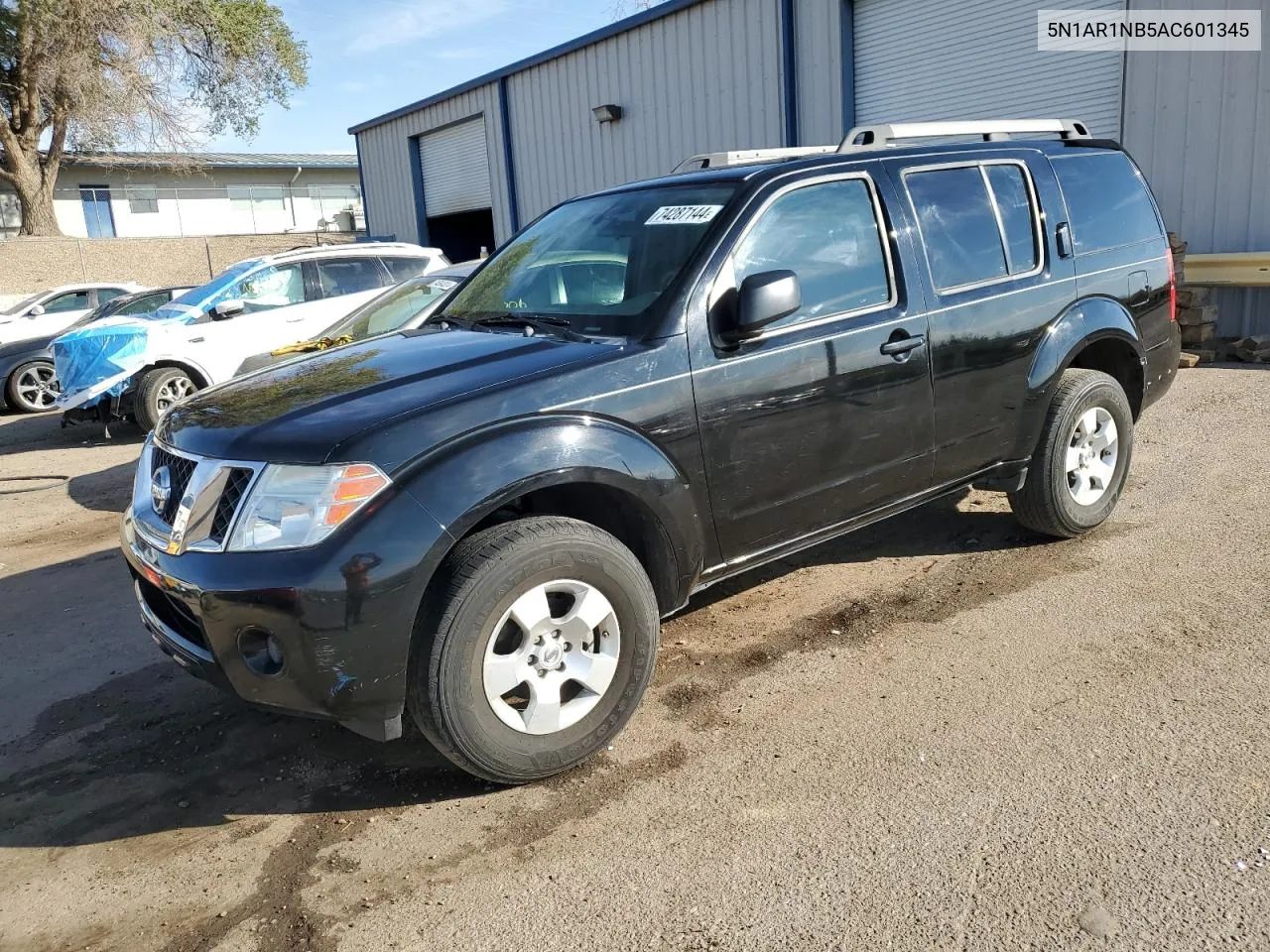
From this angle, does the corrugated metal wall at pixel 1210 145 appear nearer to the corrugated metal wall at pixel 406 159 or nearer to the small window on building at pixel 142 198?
the corrugated metal wall at pixel 406 159

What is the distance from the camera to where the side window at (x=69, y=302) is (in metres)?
14.5

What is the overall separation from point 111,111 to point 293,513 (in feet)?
101

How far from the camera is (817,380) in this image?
12.0 ft

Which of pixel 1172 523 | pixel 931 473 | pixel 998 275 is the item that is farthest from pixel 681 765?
pixel 1172 523

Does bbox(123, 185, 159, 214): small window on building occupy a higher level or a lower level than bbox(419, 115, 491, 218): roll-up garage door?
higher

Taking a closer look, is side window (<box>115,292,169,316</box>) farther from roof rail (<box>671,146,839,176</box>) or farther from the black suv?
roof rail (<box>671,146,839,176</box>)

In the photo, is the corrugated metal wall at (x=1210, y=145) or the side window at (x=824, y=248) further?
the corrugated metal wall at (x=1210, y=145)

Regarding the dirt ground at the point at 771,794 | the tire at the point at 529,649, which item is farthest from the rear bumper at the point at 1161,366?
the tire at the point at 529,649

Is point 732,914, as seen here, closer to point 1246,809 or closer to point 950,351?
point 1246,809

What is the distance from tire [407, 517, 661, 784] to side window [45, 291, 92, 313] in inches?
560

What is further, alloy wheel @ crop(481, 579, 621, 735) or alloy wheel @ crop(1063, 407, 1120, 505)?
alloy wheel @ crop(1063, 407, 1120, 505)

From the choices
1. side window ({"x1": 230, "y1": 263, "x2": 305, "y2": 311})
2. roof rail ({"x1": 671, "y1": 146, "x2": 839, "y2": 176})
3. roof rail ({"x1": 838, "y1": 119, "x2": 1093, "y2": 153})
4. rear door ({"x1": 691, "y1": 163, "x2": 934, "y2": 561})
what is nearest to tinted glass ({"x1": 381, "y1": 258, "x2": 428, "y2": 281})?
side window ({"x1": 230, "y1": 263, "x2": 305, "y2": 311})

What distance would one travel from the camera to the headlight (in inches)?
109

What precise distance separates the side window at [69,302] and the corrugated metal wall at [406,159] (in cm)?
823
